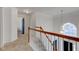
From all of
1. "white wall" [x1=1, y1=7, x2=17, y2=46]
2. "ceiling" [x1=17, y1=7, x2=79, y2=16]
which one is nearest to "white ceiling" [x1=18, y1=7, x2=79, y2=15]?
"ceiling" [x1=17, y1=7, x2=79, y2=16]

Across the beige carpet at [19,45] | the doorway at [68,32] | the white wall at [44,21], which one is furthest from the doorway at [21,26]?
the doorway at [68,32]

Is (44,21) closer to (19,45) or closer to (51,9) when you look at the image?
(51,9)

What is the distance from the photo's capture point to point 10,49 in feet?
5.81

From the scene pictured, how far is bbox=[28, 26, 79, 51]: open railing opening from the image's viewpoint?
1753 mm

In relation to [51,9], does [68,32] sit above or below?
below

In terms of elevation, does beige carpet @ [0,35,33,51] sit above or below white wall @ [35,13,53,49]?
below

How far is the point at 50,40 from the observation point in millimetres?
1869

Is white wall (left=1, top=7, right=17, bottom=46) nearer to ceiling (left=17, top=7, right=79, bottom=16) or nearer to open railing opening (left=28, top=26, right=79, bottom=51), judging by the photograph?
ceiling (left=17, top=7, right=79, bottom=16)

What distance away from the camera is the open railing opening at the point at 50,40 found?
69.0 inches

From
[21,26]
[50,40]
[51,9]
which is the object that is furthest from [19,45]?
[51,9]

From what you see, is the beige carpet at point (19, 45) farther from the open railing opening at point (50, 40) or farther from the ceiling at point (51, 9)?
the ceiling at point (51, 9)

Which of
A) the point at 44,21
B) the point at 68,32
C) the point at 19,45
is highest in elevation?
the point at 44,21

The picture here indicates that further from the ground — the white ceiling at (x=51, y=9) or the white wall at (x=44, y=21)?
the white ceiling at (x=51, y=9)
